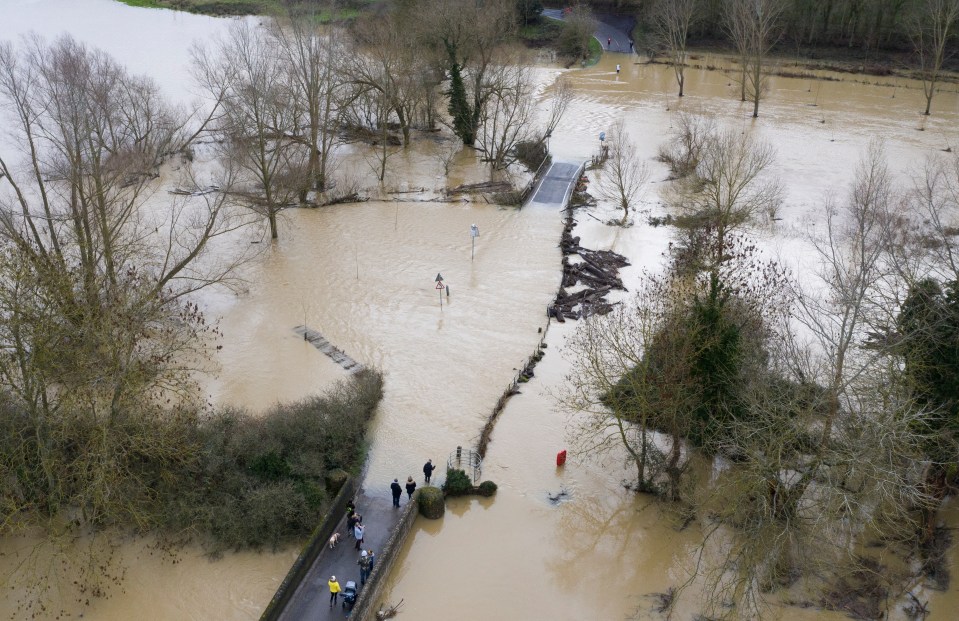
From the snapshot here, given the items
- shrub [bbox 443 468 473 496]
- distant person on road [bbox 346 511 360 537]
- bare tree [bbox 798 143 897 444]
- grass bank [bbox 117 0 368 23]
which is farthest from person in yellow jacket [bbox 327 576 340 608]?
grass bank [bbox 117 0 368 23]

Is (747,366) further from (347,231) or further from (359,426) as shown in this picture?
(347,231)

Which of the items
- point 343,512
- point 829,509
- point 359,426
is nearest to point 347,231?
point 359,426

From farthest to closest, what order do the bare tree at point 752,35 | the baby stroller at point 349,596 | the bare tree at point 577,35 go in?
the bare tree at point 577,35, the bare tree at point 752,35, the baby stroller at point 349,596

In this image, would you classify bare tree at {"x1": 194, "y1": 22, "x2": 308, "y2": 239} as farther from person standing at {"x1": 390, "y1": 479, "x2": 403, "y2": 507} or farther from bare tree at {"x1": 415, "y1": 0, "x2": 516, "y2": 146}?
person standing at {"x1": 390, "y1": 479, "x2": 403, "y2": 507}

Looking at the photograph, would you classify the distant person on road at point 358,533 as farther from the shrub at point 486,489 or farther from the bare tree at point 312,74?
the bare tree at point 312,74

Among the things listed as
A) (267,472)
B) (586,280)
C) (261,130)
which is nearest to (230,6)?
(261,130)

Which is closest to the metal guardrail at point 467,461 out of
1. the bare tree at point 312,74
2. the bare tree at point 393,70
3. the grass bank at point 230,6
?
the bare tree at point 312,74
